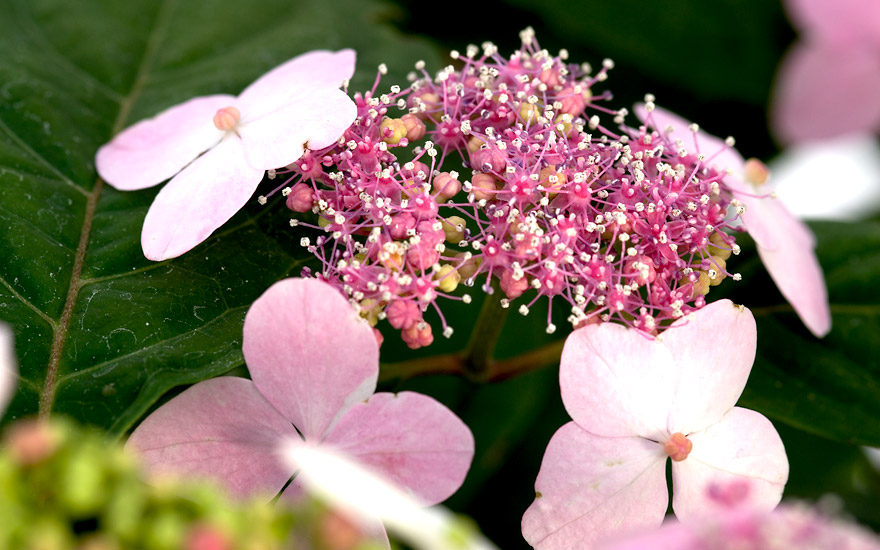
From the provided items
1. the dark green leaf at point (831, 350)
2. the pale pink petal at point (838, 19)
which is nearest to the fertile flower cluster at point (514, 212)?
the dark green leaf at point (831, 350)

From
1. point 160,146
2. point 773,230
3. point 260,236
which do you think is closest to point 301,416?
point 260,236

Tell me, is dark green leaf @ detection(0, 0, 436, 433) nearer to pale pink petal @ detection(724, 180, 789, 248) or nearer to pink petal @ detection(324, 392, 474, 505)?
pink petal @ detection(324, 392, 474, 505)

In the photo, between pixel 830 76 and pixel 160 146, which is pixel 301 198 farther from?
pixel 830 76

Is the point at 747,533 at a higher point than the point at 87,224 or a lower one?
higher

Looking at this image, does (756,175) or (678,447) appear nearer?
(678,447)

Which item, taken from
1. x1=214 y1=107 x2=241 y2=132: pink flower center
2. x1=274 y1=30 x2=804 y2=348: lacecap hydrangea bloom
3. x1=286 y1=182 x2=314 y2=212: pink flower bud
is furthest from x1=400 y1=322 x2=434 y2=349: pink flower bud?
x1=214 y1=107 x2=241 y2=132: pink flower center

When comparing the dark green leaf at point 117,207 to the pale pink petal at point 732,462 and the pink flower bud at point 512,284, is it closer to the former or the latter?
the pink flower bud at point 512,284

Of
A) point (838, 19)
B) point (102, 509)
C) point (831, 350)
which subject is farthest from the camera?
point (838, 19)

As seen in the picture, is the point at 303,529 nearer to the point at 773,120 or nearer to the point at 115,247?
the point at 115,247

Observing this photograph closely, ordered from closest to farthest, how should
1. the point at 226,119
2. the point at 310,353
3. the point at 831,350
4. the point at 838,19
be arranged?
the point at 310,353
the point at 226,119
the point at 831,350
the point at 838,19
